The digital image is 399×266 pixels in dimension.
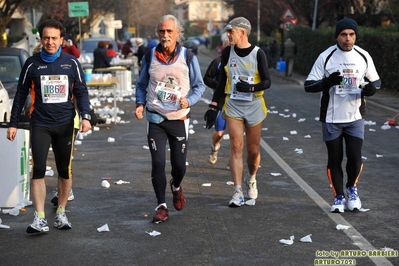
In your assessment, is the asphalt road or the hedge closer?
the asphalt road

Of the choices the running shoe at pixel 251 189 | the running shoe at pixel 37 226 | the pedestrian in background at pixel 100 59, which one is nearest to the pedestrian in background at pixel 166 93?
the running shoe at pixel 37 226

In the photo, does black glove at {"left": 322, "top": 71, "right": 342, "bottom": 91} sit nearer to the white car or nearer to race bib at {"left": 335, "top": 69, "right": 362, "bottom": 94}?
race bib at {"left": 335, "top": 69, "right": 362, "bottom": 94}

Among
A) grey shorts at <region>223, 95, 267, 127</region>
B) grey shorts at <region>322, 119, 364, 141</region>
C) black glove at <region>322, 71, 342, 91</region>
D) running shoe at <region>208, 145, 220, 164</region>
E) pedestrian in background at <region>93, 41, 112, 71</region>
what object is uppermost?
black glove at <region>322, 71, 342, 91</region>

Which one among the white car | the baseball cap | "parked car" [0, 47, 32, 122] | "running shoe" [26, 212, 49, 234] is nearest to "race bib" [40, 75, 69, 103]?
"running shoe" [26, 212, 49, 234]

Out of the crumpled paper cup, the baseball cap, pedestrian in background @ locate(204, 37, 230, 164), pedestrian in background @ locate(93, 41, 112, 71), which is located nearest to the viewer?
the crumpled paper cup

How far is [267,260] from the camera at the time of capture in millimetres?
6230

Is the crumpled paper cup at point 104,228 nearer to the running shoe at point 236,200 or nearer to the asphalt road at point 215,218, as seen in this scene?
the asphalt road at point 215,218

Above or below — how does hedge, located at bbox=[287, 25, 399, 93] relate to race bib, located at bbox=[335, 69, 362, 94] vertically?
below

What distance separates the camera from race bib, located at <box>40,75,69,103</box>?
7.15 metres

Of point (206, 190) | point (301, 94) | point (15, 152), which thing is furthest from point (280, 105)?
point (15, 152)

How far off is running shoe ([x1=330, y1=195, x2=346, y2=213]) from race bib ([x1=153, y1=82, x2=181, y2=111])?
1847 millimetres

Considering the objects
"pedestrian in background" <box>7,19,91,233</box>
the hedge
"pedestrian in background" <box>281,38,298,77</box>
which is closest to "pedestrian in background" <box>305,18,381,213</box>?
"pedestrian in background" <box>7,19,91,233</box>

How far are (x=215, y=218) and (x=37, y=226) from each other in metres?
1.71

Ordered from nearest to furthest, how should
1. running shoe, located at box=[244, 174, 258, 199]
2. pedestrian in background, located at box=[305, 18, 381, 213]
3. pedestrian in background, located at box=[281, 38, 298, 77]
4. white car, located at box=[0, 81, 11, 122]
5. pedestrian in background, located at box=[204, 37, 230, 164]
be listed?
pedestrian in background, located at box=[305, 18, 381, 213] < running shoe, located at box=[244, 174, 258, 199] < pedestrian in background, located at box=[204, 37, 230, 164] < white car, located at box=[0, 81, 11, 122] < pedestrian in background, located at box=[281, 38, 298, 77]
